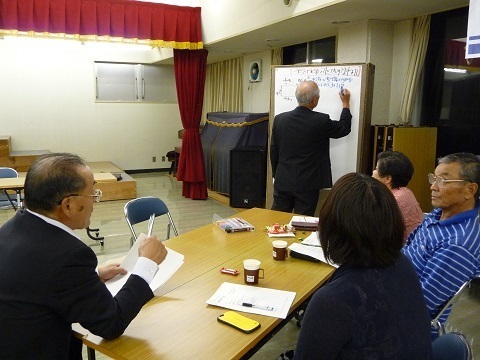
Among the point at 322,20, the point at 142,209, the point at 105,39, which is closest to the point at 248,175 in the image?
the point at 322,20

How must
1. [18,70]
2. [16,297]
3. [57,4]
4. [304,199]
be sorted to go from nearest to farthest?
[16,297]
[304,199]
[57,4]
[18,70]

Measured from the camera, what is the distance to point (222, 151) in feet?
20.0

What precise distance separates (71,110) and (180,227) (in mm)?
4587

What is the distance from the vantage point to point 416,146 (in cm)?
Result: 386

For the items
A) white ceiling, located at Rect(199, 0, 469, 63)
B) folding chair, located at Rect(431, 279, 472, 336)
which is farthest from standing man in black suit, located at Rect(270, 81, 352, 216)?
folding chair, located at Rect(431, 279, 472, 336)

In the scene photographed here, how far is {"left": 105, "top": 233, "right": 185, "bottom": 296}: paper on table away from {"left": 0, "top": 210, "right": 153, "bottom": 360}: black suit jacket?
1.17 ft

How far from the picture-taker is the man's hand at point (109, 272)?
64.9 inches

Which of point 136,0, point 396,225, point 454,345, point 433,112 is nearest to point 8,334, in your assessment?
point 396,225

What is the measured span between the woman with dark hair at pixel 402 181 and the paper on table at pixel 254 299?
992 mm

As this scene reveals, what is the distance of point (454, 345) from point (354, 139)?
8.84 ft

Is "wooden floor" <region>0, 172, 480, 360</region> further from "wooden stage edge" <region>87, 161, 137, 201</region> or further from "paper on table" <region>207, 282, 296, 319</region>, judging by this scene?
"paper on table" <region>207, 282, 296, 319</region>

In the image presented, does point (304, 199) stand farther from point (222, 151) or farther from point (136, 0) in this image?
point (136, 0)

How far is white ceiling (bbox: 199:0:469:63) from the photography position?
353 centimetres

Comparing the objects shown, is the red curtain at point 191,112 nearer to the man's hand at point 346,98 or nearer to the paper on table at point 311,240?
the man's hand at point 346,98
